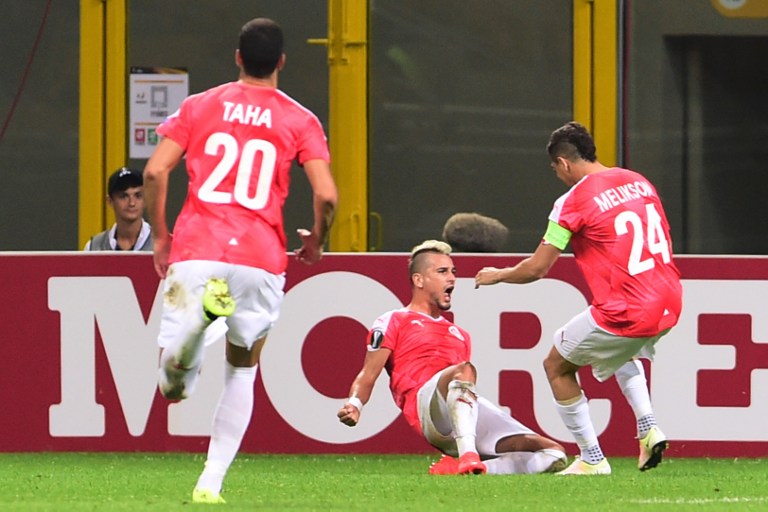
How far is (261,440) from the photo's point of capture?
10508mm

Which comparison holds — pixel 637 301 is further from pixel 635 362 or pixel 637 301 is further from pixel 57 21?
pixel 57 21

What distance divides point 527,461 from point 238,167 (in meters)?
3.10

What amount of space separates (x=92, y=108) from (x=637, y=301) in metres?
5.45

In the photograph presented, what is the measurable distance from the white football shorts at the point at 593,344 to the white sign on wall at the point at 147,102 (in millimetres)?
4858

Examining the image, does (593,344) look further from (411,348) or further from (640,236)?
(411,348)

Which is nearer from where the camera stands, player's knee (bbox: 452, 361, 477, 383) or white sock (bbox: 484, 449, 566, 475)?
player's knee (bbox: 452, 361, 477, 383)

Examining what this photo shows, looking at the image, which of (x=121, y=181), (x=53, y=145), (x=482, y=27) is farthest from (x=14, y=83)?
(x=482, y=27)

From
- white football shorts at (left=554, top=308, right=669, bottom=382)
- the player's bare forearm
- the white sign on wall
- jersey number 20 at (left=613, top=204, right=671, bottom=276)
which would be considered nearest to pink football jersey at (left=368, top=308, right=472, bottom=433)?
white football shorts at (left=554, top=308, right=669, bottom=382)

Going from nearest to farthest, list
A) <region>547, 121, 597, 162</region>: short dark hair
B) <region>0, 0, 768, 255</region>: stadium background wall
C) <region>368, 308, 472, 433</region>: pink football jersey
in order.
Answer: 1. <region>547, 121, 597, 162</region>: short dark hair
2. <region>368, 308, 472, 433</region>: pink football jersey
3. <region>0, 0, 768, 255</region>: stadium background wall

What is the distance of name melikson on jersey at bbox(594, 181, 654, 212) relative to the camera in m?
8.88

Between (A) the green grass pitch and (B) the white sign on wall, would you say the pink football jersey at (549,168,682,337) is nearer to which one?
(A) the green grass pitch

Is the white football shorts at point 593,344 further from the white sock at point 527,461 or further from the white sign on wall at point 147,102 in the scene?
the white sign on wall at point 147,102

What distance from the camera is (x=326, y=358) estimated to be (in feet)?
34.6

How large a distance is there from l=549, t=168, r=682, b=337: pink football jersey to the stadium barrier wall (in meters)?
1.52
